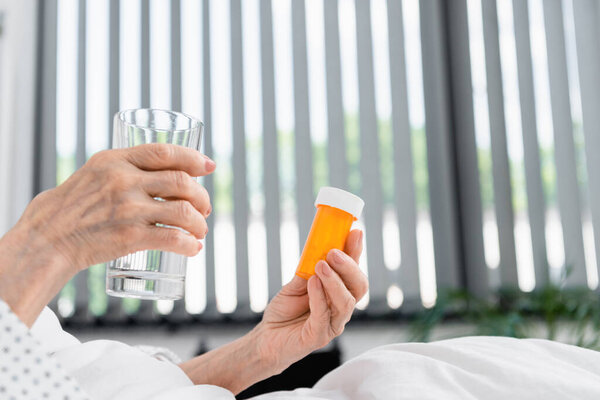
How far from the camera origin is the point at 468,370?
0.64m

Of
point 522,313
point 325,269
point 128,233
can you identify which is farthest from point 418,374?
point 522,313

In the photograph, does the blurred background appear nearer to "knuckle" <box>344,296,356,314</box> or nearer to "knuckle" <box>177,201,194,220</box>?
"knuckle" <box>344,296,356,314</box>

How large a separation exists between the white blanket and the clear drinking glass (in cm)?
11

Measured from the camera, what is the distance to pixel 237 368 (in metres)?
0.93

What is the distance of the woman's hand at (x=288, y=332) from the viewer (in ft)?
2.84

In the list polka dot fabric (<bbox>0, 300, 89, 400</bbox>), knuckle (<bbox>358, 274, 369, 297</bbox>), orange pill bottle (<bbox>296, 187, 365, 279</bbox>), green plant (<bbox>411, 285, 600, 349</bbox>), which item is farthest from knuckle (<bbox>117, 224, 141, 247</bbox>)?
green plant (<bbox>411, 285, 600, 349</bbox>)

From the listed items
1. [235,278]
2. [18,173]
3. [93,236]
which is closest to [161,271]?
[93,236]

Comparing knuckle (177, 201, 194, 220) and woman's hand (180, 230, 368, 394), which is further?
woman's hand (180, 230, 368, 394)

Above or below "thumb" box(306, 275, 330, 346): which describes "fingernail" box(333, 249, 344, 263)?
above

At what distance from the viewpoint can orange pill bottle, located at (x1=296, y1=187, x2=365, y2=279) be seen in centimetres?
81

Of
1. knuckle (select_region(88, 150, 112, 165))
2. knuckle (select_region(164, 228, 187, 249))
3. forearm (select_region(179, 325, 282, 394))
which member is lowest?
forearm (select_region(179, 325, 282, 394))

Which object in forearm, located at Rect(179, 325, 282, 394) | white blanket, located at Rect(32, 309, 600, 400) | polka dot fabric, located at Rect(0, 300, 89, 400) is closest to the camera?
polka dot fabric, located at Rect(0, 300, 89, 400)

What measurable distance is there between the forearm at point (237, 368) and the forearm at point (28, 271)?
444 mm

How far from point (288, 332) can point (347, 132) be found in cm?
158
